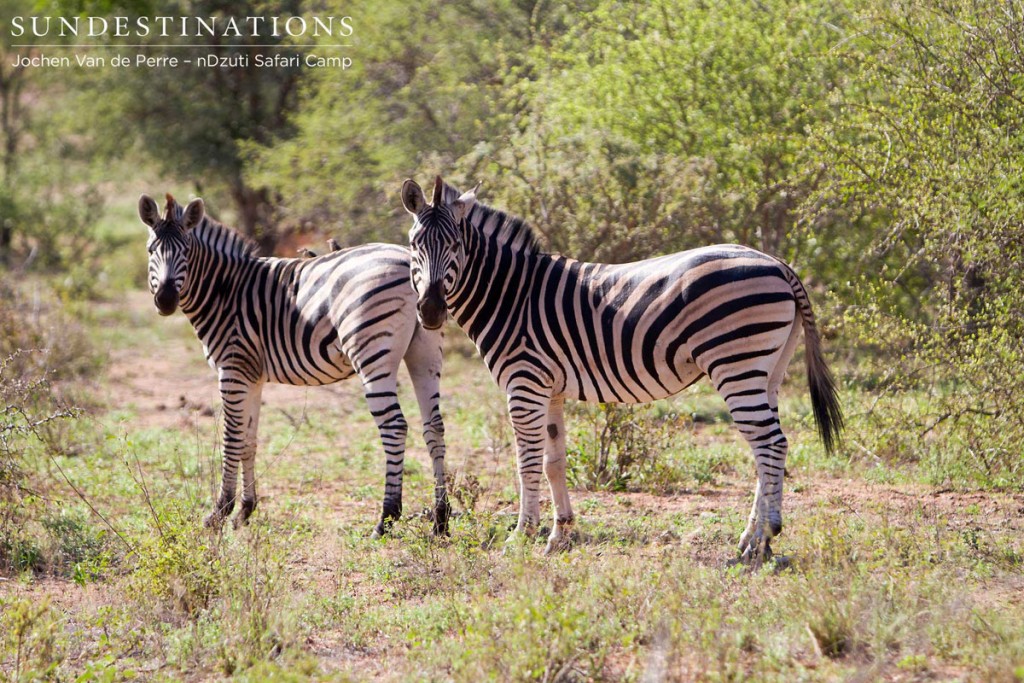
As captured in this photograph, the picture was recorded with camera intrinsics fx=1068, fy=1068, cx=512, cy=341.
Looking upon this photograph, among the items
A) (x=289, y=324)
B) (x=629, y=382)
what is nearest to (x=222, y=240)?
(x=289, y=324)

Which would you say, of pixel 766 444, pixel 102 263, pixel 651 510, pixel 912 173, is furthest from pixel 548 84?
pixel 102 263

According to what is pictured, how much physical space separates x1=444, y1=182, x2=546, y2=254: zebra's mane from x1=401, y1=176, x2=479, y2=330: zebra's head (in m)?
0.22

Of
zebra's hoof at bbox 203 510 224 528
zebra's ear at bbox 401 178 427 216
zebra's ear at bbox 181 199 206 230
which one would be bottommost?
zebra's hoof at bbox 203 510 224 528

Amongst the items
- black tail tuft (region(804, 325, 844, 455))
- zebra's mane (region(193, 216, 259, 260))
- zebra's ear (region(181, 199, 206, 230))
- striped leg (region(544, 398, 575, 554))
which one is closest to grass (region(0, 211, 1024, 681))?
striped leg (region(544, 398, 575, 554))

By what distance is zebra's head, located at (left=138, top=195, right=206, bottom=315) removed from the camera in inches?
331

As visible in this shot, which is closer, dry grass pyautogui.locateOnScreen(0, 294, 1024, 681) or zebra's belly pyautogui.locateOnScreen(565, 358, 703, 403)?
dry grass pyautogui.locateOnScreen(0, 294, 1024, 681)

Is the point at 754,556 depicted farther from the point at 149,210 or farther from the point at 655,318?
the point at 149,210

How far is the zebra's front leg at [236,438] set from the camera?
27.8 ft

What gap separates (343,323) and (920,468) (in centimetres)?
466

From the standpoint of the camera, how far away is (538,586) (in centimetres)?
557

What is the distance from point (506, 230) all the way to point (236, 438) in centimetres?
290

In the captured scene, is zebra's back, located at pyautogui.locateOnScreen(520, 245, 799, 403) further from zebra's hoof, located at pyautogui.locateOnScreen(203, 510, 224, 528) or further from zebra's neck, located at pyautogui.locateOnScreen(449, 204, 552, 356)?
zebra's hoof, located at pyautogui.locateOnScreen(203, 510, 224, 528)

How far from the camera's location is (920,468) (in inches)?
333

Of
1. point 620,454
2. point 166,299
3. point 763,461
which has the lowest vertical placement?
point 620,454
